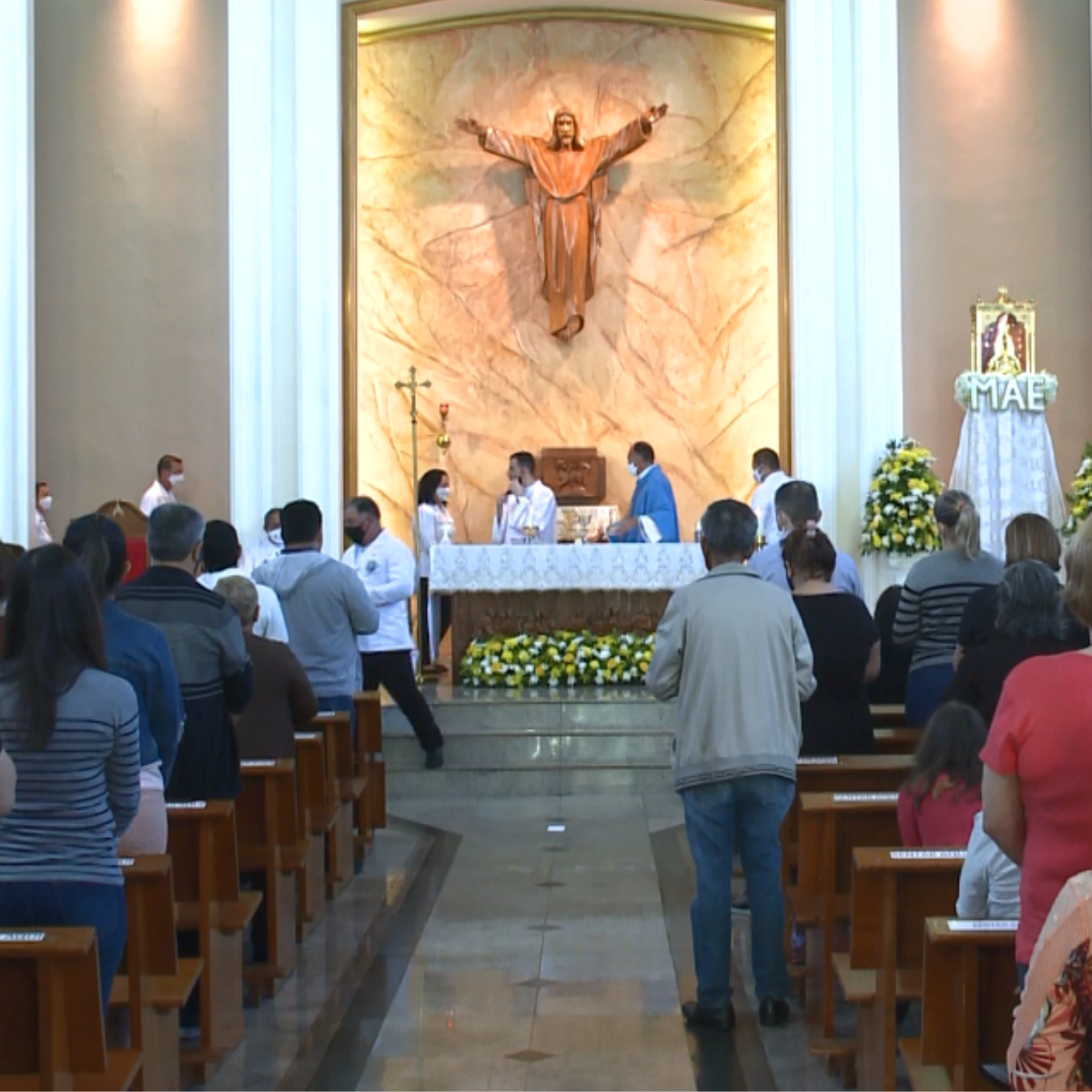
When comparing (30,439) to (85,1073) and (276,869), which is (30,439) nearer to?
(276,869)

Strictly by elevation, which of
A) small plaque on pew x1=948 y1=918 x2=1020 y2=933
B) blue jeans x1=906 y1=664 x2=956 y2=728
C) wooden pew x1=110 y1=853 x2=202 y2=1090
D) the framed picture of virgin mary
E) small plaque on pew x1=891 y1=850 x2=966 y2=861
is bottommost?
wooden pew x1=110 y1=853 x2=202 y2=1090

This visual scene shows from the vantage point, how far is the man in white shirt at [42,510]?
1237 cm

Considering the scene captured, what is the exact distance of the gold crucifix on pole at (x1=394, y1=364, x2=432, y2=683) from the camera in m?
13.3

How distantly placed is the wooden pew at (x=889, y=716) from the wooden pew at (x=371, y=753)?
2.40 meters

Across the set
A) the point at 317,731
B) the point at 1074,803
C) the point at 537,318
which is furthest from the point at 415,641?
the point at 1074,803

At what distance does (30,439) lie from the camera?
1217 centimetres

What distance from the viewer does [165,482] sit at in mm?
13016

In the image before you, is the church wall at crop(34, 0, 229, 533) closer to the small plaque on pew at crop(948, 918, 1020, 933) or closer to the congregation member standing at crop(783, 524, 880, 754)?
the congregation member standing at crop(783, 524, 880, 754)

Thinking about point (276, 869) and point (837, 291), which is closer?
point (276, 869)

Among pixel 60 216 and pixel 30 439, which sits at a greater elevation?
pixel 60 216

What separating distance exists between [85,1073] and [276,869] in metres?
2.41

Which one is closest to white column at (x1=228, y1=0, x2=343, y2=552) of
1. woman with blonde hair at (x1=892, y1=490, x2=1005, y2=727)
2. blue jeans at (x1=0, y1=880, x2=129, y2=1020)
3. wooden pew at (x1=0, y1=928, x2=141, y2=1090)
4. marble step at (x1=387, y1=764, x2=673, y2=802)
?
marble step at (x1=387, y1=764, x2=673, y2=802)

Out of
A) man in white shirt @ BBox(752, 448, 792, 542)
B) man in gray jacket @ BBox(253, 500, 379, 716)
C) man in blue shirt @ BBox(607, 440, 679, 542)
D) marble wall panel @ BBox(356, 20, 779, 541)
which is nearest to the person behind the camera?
man in gray jacket @ BBox(253, 500, 379, 716)

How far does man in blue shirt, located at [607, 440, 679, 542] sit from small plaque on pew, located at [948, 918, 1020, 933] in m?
9.19
